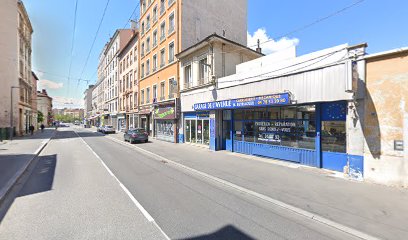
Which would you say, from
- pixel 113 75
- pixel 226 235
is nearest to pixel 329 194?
pixel 226 235

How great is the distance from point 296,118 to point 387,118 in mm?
3379

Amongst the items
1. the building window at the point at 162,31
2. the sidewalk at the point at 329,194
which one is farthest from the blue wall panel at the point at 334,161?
the building window at the point at 162,31

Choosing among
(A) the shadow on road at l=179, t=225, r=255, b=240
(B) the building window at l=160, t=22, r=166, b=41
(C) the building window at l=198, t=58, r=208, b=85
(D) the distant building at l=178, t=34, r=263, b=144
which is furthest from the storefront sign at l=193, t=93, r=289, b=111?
(B) the building window at l=160, t=22, r=166, b=41

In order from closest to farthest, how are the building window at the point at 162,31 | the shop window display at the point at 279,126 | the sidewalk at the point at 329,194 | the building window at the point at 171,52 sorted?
the sidewalk at the point at 329,194
the shop window display at the point at 279,126
the building window at the point at 171,52
the building window at the point at 162,31

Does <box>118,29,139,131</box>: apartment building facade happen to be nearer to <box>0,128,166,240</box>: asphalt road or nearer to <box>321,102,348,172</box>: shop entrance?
<box>0,128,166,240</box>: asphalt road

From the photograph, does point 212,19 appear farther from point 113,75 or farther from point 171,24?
point 113,75

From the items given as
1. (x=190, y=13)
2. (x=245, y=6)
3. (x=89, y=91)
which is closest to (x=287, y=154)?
(x=190, y=13)

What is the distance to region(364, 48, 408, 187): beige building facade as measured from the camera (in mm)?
6461

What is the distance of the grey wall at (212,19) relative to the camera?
742 inches

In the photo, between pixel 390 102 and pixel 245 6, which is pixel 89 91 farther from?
pixel 390 102

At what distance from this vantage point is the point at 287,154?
10008 mm

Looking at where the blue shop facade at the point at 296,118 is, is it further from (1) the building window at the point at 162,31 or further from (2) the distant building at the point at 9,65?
(2) the distant building at the point at 9,65

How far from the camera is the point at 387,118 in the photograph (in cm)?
675

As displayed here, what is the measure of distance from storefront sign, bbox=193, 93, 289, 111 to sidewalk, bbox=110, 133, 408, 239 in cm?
291
